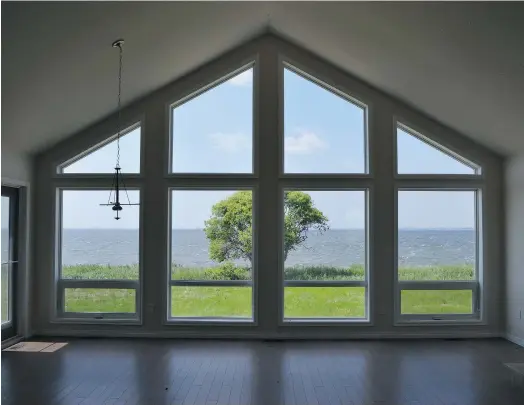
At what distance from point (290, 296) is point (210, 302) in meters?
1.08

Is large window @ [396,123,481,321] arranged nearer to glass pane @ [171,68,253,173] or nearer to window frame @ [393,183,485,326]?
window frame @ [393,183,485,326]

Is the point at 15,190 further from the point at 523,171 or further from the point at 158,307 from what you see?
the point at 523,171

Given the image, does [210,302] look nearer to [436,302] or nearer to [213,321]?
[213,321]

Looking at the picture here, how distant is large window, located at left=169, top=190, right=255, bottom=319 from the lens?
689cm

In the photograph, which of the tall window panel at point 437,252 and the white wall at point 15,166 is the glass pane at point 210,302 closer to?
the tall window panel at point 437,252

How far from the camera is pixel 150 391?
15.1 feet

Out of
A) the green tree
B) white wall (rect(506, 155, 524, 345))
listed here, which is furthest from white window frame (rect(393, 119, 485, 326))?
the green tree

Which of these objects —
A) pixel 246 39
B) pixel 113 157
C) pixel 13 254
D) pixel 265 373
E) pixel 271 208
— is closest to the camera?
pixel 265 373

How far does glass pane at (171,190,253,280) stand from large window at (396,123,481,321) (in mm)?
2093

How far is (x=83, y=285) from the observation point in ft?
22.9

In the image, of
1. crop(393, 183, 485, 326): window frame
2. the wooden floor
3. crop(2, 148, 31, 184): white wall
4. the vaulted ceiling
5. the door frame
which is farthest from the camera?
crop(393, 183, 485, 326): window frame

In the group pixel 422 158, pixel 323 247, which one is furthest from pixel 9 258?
pixel 422 158

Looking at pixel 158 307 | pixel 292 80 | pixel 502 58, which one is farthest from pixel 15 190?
pixel 502 58

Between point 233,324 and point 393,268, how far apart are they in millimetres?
2247
